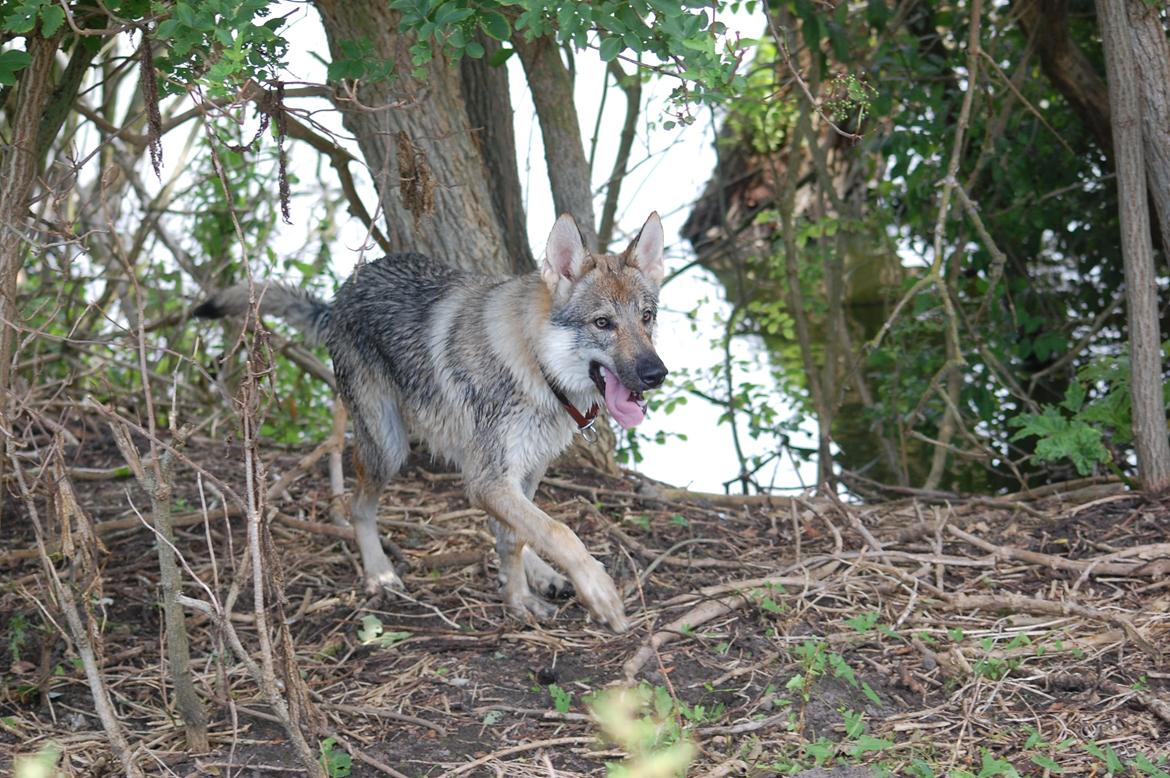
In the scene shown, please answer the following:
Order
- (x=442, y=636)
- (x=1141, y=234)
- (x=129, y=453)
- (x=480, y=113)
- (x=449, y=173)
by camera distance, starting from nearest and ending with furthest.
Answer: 1. (x=129, y=453)
2. (x=442, y=636)
3. (x=1141, y=234)
4. (x=449, y=173)
5. (x=480, y=113)

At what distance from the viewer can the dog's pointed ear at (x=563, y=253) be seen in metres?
4.86

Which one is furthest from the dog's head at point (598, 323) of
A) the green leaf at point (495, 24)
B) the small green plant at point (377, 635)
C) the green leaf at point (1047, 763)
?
the green leaf at point (1047, 763)

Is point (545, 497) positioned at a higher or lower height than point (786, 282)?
lower

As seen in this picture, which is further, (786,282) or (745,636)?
(786,282)

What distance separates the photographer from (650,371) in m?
4.64

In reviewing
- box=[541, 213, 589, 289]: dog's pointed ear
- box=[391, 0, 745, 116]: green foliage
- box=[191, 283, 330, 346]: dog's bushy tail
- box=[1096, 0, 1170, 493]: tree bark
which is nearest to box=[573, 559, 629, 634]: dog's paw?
box=[541, 213, 589, 289]: dog's pointed ear

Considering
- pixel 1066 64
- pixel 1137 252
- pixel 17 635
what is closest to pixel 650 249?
pixel 1137 252

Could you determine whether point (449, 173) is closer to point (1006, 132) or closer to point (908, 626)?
point (908, 626)

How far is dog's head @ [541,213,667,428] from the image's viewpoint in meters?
4.77

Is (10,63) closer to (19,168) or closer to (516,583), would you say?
(19,168)

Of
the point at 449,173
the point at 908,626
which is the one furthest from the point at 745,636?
the point at 449,173

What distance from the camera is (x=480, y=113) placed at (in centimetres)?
662

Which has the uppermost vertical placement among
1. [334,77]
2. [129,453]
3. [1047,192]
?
[334,77]

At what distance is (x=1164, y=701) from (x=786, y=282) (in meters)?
5.04
